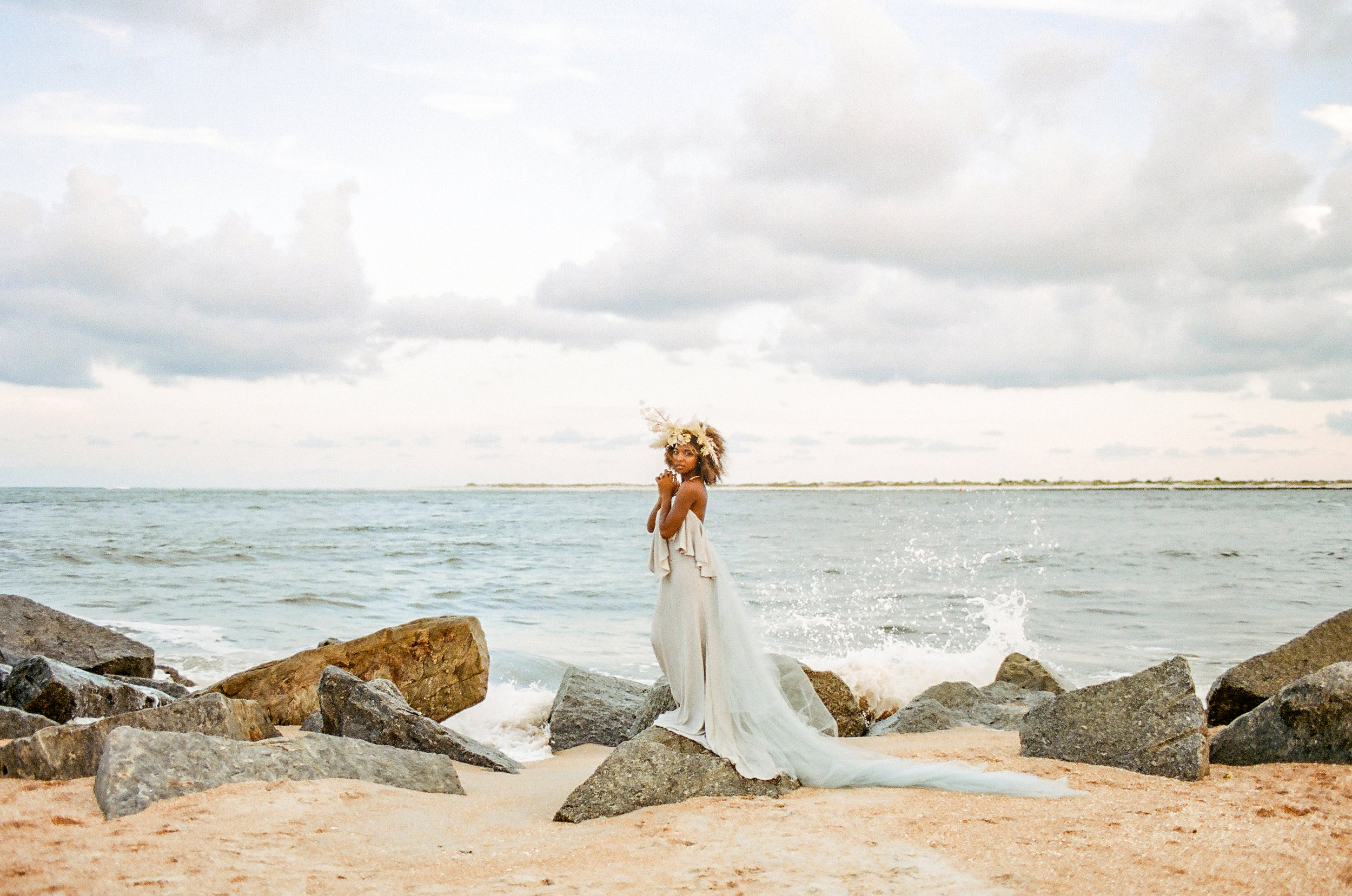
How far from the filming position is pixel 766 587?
24.9 m

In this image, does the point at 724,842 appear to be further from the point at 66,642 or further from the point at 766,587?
the point at 766,587

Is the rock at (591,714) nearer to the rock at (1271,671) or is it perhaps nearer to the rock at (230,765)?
the rock at (230,765)

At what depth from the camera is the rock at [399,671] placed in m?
10.1

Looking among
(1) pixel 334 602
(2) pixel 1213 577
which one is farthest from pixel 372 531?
(2) pixel 1213 577

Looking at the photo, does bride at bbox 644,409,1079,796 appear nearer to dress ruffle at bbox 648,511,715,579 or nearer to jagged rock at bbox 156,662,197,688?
dress ruffle at bbox 648,511,715,579

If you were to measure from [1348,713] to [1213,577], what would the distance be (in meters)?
21.7

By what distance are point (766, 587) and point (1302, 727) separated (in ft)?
61.7

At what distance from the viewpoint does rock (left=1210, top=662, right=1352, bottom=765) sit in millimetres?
6098

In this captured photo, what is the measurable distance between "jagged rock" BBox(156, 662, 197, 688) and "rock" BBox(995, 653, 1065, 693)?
10940 mm

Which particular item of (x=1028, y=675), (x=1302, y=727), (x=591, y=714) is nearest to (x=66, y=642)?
(x=591, y=714)

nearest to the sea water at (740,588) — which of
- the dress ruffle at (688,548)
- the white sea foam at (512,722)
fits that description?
the white sea foam at (512,722)

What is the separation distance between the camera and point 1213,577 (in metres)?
25.2

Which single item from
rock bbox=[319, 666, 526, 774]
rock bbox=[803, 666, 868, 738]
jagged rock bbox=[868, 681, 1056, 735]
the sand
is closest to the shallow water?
jagged rock bbox=[868, 681, 1056, 735]

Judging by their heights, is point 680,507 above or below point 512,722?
above
